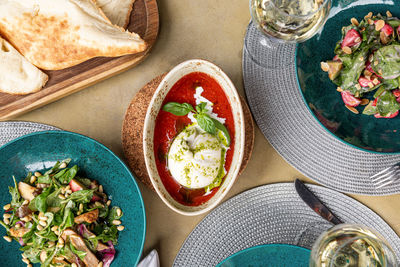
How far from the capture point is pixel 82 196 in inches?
47.4

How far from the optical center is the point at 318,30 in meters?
1.11

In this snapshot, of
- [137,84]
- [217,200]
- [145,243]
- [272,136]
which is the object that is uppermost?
[137,84]

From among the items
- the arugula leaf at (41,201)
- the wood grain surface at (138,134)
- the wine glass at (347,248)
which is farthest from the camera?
the wood grain surface at (138,134)

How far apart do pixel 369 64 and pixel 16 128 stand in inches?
50.8

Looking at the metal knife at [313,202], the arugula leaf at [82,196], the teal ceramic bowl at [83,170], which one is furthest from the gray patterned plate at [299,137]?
the arugula leaf at [82,196]

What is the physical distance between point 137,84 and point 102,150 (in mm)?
293

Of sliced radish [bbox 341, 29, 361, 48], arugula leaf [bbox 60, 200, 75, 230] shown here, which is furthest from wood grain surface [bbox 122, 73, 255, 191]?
sliced radish [bbox 341, 29, 361, 48]

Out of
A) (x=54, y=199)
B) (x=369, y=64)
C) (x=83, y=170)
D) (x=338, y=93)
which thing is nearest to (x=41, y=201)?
(x=54, y=199)

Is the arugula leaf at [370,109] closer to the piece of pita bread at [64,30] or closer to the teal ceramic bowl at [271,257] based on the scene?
the teal ceramic bowl at [271,257]

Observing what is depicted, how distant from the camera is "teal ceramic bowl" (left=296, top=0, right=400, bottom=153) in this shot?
113cm

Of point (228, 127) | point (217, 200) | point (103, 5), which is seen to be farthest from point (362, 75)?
point (103, 5)

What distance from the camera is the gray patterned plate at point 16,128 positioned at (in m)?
1.32

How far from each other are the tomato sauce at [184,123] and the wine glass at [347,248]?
403 millimetres

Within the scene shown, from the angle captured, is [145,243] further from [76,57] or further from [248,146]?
[76,57]
